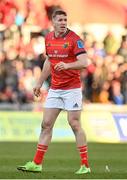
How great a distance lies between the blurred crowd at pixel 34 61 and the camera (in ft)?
79.3

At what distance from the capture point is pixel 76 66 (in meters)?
11.1

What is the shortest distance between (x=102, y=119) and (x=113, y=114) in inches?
14.6

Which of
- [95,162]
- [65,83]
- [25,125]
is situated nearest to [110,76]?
[25,125]

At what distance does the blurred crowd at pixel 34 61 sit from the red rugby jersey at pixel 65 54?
1241 cm

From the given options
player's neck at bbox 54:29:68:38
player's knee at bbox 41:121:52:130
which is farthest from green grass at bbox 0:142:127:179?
player's neck at bbox 54:29:68:38

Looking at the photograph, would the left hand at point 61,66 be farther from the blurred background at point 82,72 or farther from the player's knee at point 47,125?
the blurred background at point 82,72

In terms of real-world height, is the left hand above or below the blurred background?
above

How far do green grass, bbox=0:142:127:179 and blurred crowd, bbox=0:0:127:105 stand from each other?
145 inches

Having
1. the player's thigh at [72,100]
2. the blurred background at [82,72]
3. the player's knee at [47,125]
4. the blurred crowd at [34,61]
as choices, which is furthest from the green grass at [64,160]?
the blurred crowd at [34,61]

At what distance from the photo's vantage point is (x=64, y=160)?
50.9ft

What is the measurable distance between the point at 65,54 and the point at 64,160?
15.2ft

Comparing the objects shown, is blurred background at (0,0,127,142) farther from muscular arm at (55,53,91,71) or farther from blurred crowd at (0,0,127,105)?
muscular arm at (55,53,91,71)

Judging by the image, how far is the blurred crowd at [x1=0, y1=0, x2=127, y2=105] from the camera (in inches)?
952

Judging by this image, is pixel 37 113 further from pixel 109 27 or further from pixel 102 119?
pixel 109 27
